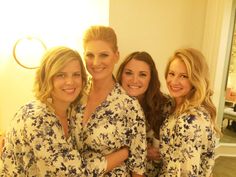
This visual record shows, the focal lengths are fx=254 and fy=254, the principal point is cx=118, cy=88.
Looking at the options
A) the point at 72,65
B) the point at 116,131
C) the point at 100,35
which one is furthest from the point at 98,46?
the point at 116,131

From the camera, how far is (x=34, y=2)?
189 cm

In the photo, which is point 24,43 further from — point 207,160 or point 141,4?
point 207,160

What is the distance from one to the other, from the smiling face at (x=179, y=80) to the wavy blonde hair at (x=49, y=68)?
1.83ft

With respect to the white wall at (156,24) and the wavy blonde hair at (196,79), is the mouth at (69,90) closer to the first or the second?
the wavy blonde hair at (196,79)

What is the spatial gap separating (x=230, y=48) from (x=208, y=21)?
543mm

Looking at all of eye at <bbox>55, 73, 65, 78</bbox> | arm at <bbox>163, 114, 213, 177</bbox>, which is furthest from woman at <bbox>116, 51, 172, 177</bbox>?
eye at <bbox>55, 73, 65, 78</bbox>

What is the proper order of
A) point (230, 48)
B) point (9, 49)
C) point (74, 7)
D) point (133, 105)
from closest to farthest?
point (133, 105)
point (74, 7)
point (9, 49)
point (230, 48)

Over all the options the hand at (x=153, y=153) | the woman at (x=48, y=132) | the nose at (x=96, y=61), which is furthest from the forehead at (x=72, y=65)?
the hand at (x=153, y=153)

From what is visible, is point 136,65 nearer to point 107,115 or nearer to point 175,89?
point 175,89

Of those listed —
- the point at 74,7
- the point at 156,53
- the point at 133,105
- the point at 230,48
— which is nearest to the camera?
the point at 133,105

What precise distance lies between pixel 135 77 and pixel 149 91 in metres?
0.20

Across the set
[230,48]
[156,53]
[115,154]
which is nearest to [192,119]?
[115,154]

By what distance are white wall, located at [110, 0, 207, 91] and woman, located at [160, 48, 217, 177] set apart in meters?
0.54

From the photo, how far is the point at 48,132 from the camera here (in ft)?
3.71
